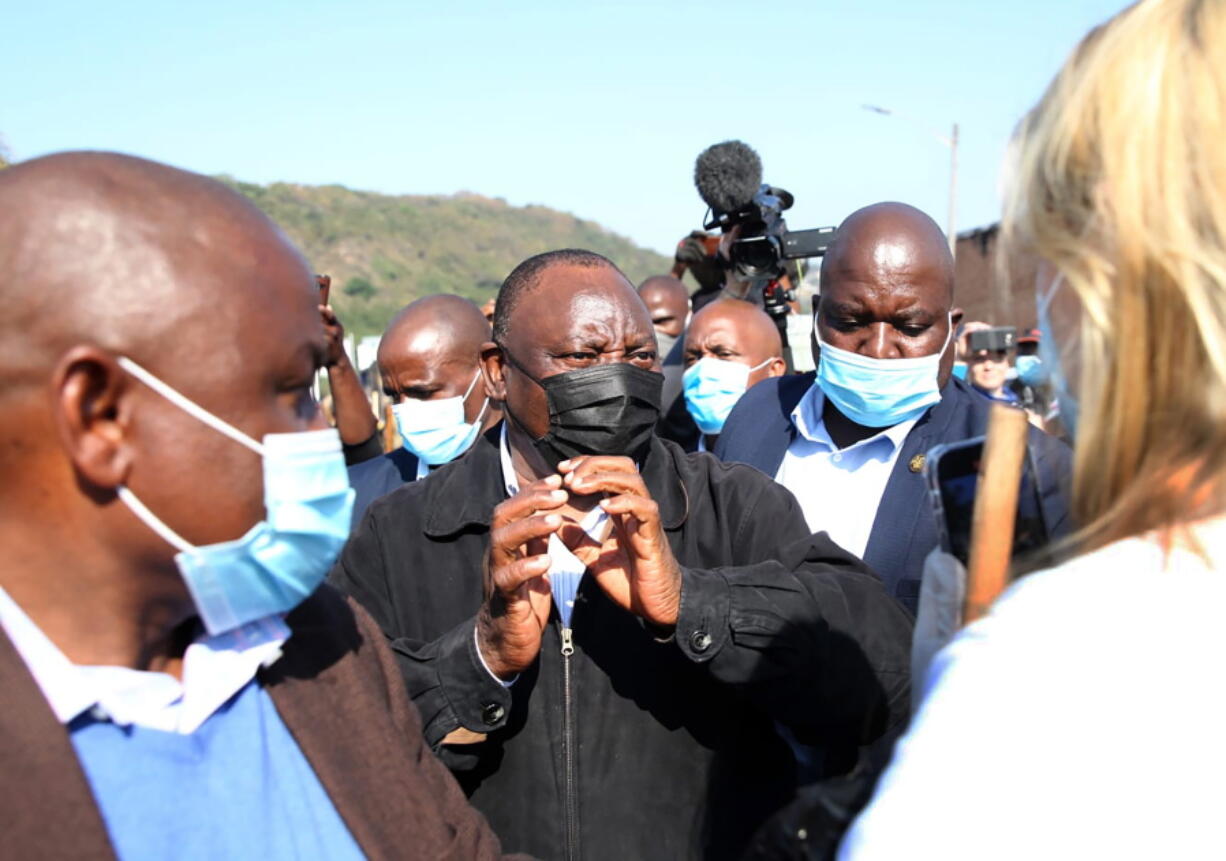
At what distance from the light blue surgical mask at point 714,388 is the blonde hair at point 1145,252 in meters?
4.20

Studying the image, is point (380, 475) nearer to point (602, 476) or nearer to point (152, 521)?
point (602, 476)

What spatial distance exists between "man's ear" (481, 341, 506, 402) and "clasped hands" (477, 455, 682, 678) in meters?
0.86

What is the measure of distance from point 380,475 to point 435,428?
0.39 meters

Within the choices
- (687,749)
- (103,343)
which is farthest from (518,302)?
(103,343)

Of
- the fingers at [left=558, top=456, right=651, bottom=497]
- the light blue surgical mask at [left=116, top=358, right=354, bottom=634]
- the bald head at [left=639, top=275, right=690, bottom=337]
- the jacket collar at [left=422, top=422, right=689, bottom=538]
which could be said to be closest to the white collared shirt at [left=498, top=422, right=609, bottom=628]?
the jacket collar at [left=422, top=422, right=689, bottom=538]

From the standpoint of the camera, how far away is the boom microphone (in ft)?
18.7

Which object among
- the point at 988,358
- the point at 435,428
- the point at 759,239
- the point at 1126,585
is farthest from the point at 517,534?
the point at 988,358

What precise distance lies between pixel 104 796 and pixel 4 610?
0.27 meters

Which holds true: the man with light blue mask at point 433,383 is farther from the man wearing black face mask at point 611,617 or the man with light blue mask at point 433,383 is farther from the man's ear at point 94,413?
the man's ear at point 94,413

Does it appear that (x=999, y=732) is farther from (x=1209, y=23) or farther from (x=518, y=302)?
(x=518, y=302)

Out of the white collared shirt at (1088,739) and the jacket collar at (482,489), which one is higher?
the white collared shirt at (1088,739)

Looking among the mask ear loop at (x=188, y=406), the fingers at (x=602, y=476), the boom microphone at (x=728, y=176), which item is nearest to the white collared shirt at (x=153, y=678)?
the mask ear loop at (x=188, y=406)

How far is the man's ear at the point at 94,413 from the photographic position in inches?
47.6

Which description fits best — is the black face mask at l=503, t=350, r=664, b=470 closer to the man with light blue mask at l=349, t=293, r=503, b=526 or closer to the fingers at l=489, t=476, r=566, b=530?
the fingers at l=489, t=476, r=566, b=530
